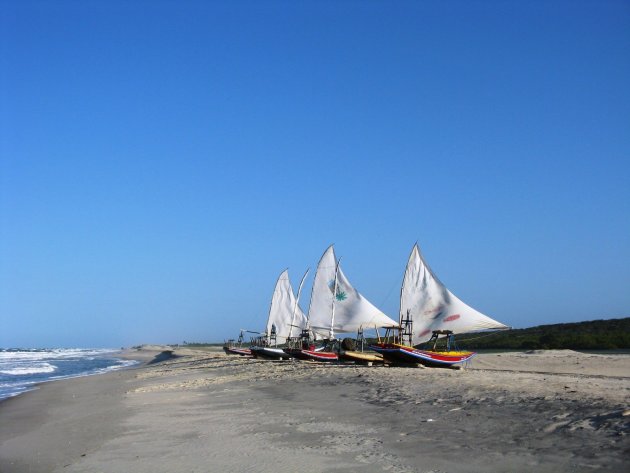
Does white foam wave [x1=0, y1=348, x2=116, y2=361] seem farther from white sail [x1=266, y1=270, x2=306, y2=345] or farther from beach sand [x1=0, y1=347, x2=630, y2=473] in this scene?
beach sand [x1=0, y1=347, x2=630, y2=473]

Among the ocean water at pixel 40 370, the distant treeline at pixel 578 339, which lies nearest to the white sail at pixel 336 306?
the distant treeline at pixel 578 339

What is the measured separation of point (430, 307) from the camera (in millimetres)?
30484

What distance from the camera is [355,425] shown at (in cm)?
1176

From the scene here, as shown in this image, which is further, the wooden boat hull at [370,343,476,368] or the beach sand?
the wooden boat hull at [370,343,476,368]

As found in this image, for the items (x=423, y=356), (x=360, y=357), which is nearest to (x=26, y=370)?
(x=360, y=357)

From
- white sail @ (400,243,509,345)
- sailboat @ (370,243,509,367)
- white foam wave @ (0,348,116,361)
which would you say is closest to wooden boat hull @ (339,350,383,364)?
sailboat @ (370,243,509,367)

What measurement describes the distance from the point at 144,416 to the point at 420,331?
17451mm

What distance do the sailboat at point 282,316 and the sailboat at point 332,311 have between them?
27.5 ft

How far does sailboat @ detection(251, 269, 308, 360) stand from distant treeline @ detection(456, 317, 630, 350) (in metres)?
13.8

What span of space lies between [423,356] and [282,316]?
2608 centimetres

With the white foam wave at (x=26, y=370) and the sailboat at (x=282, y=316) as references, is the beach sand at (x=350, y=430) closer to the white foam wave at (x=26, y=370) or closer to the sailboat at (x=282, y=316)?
the sailboat at (x=282, y=316)

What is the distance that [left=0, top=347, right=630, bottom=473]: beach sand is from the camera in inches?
343

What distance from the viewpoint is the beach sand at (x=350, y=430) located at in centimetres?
870

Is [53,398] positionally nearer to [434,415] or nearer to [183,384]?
[183,384]
